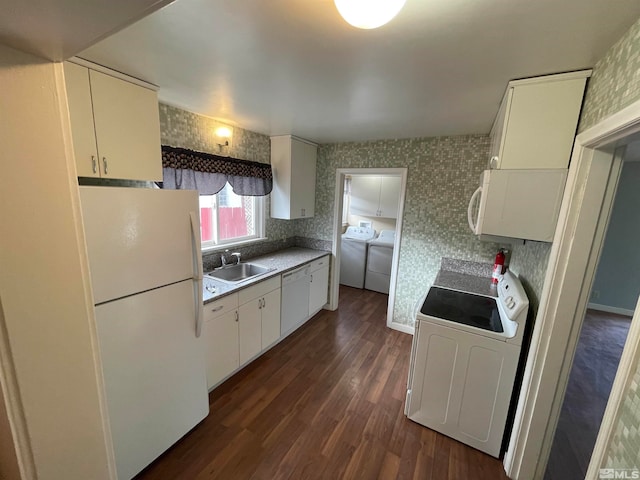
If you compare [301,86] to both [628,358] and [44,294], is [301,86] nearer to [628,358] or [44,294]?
[44,294]

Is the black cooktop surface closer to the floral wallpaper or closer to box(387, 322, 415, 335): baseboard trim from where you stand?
the floral wallpaper

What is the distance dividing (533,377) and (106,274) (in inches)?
87.5

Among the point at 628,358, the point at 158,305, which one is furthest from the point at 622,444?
the point at 158,305

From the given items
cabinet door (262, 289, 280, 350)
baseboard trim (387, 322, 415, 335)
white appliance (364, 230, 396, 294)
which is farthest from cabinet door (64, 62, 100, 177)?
white appliance (364, 230, 396, 294)

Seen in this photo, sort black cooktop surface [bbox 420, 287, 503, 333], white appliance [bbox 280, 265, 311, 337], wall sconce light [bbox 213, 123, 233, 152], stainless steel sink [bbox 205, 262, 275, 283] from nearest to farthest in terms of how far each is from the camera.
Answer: black cooktop surface [bbox 420, 287, 503, 333] → wall sconce light [bbox 213, 123, 233, 152] → stainless steel sink [bbox 205, 262, 275, 283] → white appliance [bbox 280, 265, 311, 337]

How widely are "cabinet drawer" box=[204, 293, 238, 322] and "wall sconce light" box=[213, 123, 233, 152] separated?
1.47 meters

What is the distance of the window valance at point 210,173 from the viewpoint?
2.06 m

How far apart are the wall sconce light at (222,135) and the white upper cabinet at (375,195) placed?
259cm

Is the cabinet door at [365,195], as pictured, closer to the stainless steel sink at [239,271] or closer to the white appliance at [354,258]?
the white appliance at [354,258]

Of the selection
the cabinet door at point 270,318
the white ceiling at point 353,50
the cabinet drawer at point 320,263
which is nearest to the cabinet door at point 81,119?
the white ceiling at point 353,50

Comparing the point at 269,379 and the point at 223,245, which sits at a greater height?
the point at 223,245

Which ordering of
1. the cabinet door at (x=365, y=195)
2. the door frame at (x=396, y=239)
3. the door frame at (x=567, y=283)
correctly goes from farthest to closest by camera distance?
the cabinet door at (x=365, y=195) < the door frame at (x=396, y=239) < the door frame at (x=567, y=283)

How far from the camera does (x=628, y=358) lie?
77cm

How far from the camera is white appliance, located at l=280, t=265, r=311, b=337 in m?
2.74
